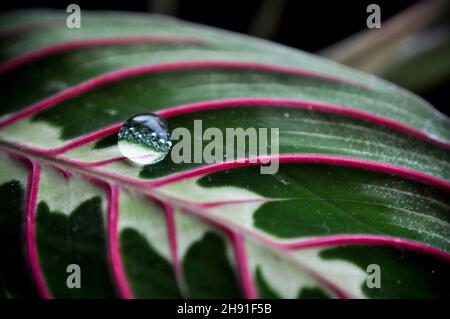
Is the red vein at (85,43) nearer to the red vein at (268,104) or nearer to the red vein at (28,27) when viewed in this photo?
the red vein at (28,27)

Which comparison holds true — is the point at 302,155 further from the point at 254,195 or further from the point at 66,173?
the point at 66,173

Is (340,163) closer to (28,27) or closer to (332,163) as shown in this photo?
(332,163)

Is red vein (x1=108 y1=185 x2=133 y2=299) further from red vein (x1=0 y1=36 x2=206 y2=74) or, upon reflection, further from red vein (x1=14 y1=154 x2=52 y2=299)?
red vein (x1=0 y1=36 x2=206 y2=74)

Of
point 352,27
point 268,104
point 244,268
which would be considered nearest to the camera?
point 244,268

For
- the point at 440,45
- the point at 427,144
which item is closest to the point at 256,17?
the point at 440,45

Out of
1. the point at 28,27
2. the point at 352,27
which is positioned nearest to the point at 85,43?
the point at 28,27

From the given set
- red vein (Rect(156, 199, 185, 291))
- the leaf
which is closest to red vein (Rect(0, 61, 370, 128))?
the leaf
